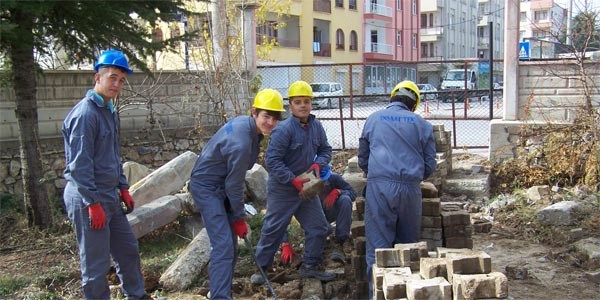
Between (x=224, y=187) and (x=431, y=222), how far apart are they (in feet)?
6.14

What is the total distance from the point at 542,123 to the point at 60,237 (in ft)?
23.7

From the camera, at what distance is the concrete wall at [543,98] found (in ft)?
29.7

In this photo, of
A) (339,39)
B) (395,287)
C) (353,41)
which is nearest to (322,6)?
(339,39)

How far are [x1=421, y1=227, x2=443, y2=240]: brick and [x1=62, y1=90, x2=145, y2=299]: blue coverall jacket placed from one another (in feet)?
8.53

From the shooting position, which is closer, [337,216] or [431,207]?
[431,207]

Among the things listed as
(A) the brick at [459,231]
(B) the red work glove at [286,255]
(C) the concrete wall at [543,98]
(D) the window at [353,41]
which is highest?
(D) the window at [353,41]

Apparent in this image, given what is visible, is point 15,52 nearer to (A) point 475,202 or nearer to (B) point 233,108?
(B) point 233,108

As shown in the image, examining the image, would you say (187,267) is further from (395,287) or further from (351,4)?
(351,4)

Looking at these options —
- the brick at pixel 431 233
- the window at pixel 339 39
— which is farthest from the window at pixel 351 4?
the brick at pixel 431 233

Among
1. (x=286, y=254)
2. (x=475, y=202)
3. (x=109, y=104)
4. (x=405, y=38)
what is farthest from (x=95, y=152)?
(x=405, y=38)

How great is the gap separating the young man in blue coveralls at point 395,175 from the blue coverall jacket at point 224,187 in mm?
1022

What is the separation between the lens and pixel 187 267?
213 inches

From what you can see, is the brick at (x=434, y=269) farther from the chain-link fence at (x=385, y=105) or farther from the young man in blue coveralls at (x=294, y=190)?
the chain-link fence at (x=385, y=105)

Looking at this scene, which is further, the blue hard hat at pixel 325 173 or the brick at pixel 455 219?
the blue hard hat at pixel 325 173
